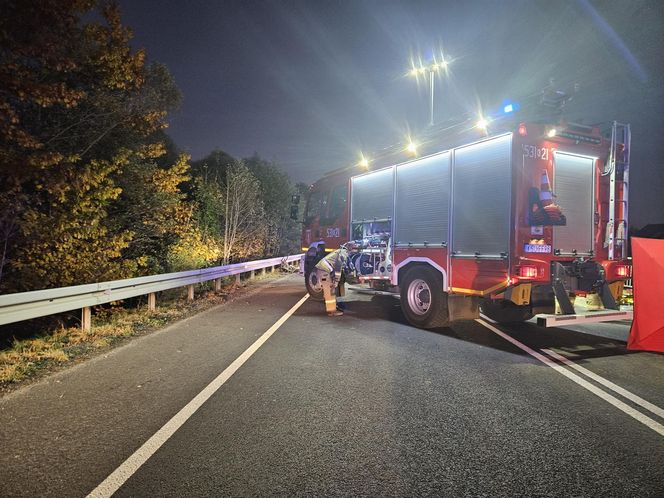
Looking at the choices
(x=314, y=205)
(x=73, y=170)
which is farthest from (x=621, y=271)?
(x=73, y=170)

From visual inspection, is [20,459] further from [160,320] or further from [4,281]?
[4,281]

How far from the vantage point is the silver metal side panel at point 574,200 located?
6227 mm

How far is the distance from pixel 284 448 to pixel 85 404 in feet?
7.01

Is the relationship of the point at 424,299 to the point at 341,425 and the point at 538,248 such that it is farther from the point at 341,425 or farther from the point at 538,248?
the point at 341,425

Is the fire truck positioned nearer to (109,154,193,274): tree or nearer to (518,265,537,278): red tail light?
(518,265,537,278): red tail light

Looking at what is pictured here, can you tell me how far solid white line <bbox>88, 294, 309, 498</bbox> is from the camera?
245 cm

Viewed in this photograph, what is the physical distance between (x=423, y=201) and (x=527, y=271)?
2.36m

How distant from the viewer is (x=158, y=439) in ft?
10.0

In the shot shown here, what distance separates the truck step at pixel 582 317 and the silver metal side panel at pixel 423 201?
2086 millimetres

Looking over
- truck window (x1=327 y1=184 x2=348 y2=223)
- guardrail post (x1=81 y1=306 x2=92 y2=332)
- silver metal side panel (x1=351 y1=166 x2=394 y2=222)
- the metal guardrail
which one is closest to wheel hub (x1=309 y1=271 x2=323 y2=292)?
truck window (x1=327 y1=184 x2=348 y2=223)

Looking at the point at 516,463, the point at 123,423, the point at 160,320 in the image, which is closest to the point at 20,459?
the point at 123,423

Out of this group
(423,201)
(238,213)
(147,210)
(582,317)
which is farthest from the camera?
(238,213)

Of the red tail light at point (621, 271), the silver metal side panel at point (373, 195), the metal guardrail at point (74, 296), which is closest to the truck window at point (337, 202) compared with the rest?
the silver metal side panel at point (373, 195)

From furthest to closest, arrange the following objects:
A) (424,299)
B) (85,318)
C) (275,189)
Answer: (275,189)
(424,299)
(85,318)
